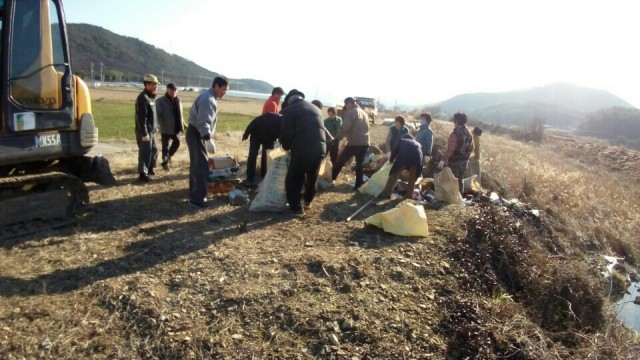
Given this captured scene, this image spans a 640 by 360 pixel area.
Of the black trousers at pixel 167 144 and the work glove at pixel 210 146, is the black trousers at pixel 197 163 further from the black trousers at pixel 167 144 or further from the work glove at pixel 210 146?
the black trousers at pixel 167 144

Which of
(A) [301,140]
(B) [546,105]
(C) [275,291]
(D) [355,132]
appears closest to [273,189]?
(A) [301,140]

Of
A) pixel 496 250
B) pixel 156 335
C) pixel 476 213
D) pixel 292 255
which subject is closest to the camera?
pixel 156 335

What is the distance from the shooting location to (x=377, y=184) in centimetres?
771

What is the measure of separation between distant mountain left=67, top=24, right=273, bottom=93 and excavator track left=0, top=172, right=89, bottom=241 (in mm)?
72512

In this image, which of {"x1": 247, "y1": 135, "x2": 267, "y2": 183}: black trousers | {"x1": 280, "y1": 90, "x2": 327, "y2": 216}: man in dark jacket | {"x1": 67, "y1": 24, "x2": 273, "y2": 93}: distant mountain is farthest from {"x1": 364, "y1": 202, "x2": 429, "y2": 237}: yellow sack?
{"x1": 67, "y1": 24, "x2": 273, "y2": 93}: distant mountain

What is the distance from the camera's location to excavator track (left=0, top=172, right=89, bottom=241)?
4371 millimetres

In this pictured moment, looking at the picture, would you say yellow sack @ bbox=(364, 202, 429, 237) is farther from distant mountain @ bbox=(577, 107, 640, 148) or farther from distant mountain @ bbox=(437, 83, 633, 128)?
distant mountain @ bbox=(437, 83, 633, 128)

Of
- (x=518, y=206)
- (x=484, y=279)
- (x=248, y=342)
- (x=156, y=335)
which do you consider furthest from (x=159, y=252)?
(x=518, y=206)

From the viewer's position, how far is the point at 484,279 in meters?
5.09

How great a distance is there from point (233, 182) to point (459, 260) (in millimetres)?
3822

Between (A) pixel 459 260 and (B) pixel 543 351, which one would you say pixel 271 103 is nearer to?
(A) pixel 459 260

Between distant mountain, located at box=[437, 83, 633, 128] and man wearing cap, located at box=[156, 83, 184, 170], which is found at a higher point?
distant mountain, located at box=[437, 83, 633, 128]

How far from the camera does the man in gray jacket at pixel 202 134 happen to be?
558 centimetres

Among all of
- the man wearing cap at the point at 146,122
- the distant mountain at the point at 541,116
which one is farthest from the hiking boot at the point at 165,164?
the distant mountain at the point at 541,116
